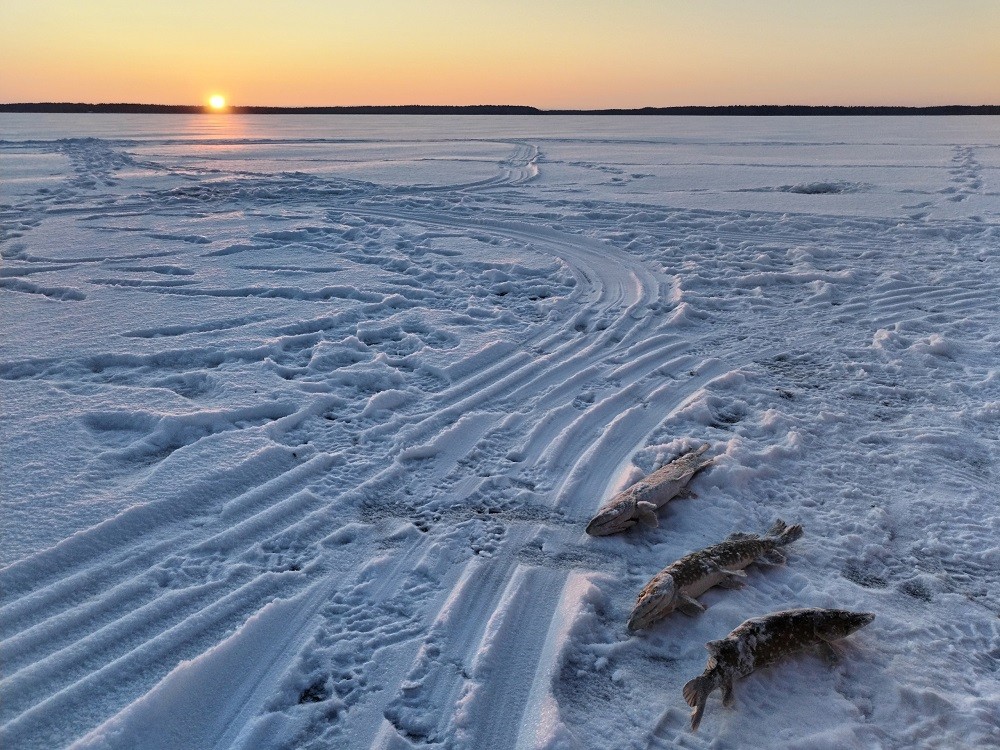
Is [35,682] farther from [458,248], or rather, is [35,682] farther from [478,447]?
[458,248]

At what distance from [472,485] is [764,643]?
175cm

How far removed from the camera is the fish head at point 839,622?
8.57 feet

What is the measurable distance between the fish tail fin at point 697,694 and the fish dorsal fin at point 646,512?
3.50 feet

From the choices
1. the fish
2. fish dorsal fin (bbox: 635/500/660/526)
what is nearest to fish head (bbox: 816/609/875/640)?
the fish

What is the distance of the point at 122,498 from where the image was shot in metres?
3.43

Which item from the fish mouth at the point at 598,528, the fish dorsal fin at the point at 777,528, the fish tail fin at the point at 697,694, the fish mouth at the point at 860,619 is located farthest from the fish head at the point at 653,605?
the fish dorsal fin at the point at 777,528

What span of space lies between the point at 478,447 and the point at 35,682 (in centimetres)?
243

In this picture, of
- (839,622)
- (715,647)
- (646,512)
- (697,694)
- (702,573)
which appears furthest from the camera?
(646,512)

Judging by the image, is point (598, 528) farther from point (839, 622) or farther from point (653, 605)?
point (839, 622)

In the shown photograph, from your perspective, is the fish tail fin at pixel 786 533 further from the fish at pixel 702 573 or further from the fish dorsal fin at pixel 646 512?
the fish dorsal fin at pixel 646 512

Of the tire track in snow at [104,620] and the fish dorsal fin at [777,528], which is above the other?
the fish dorsal fin at [777,528]

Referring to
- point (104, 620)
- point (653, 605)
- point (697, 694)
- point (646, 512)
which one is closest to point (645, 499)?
point (646, 512)

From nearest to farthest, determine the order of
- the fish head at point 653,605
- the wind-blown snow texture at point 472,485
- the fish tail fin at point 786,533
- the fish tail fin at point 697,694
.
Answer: the fish tail fin at point 697,694
the wind-blown snow texture at point 472,485
the fish head at point 653,605
the fish tail fin at point 786,533

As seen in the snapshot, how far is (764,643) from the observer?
2.51m
